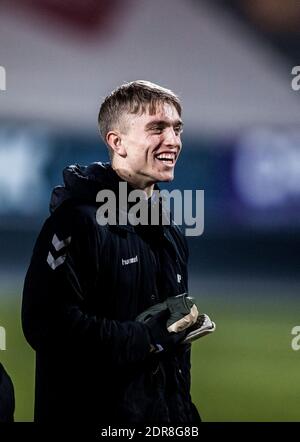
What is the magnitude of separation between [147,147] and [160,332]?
0.61 metres

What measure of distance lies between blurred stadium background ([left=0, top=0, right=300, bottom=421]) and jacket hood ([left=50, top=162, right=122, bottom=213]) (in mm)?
141

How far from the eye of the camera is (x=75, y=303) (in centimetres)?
238

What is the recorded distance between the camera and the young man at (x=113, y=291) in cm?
240

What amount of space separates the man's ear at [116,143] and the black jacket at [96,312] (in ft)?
0.22

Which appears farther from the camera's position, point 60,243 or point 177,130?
point 177,130

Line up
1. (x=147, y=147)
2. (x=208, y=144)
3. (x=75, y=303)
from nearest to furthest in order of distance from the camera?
(x=75, y=303), (x=147, y=147), (x=208, y=144)

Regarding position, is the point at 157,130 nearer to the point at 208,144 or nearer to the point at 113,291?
the point at 208,144

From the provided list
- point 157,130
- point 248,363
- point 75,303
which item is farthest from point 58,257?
point 248,363

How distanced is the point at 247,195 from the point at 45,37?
2.93 feet

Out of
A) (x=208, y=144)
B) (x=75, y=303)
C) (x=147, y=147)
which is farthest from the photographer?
(x=208, y=144)

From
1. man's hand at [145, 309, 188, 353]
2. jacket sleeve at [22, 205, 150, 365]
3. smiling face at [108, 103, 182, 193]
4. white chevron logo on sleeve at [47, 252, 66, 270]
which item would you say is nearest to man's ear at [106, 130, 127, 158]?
smiling face at [108, 103, 182, 193]

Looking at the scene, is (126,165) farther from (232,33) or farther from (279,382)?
(279,382)

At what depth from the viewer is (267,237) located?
266 centimetres

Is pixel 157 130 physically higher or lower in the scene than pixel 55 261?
higher
